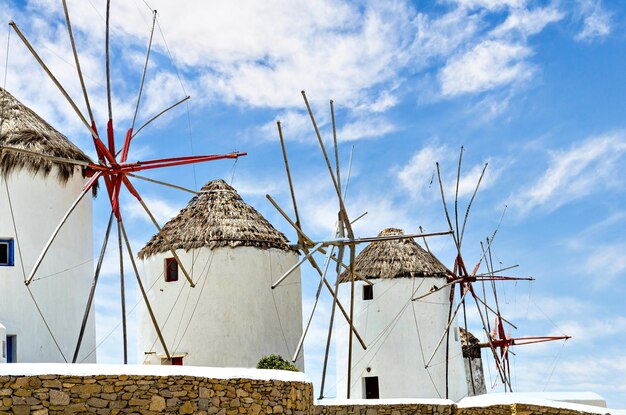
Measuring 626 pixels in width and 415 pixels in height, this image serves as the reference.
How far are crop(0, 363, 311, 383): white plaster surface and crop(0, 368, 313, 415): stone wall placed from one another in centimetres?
5

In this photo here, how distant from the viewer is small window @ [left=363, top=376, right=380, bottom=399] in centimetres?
2898

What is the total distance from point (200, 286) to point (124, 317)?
5422 mm

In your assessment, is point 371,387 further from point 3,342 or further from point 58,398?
point 58,398

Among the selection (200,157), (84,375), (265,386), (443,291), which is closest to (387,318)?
(443,291)

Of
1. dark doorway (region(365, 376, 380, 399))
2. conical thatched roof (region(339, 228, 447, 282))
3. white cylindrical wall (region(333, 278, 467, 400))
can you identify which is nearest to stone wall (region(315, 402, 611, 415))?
white cylindrical wall (region(333, 278, 467, 400))

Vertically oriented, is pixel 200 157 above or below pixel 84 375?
above

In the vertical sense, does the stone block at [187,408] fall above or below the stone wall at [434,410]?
above

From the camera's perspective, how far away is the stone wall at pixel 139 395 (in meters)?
13.4

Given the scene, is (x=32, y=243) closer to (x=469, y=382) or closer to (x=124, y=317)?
(x=124, y=317)

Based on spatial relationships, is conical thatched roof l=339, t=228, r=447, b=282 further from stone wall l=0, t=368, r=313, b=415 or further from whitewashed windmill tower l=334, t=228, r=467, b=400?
stone wall l=0, t=368, r=313, b=415

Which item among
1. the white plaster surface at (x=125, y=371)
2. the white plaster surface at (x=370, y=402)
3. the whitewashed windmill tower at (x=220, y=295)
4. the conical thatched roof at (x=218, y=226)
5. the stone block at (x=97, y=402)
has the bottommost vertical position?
the white plaster surface at (x=370, y=402)

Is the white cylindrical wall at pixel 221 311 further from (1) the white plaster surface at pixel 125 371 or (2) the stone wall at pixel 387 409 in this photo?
(1) the white plaster surface at pixel 125 371

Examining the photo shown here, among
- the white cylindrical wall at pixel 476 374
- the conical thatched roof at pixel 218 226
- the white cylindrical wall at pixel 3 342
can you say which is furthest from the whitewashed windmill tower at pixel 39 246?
the white cylindrical wall at pixel 476 374

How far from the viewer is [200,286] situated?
23.8 meters
